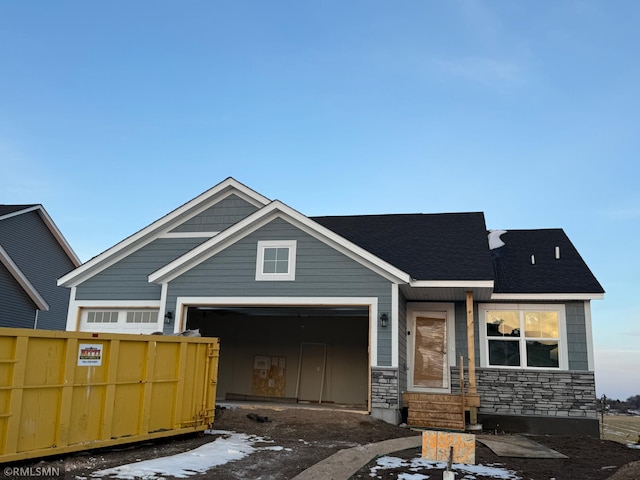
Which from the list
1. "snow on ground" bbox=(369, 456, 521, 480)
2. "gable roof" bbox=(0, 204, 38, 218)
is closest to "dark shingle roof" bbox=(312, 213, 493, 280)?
"snow on ground" bbox=(369, 456, 521, 480)

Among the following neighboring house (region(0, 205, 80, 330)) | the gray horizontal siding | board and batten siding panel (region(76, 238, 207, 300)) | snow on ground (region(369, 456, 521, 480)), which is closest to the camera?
snow on ground (region(369, 456, 521, 480))

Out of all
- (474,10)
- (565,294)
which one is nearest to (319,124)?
(474,10)

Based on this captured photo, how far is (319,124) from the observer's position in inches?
752

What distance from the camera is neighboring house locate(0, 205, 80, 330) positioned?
20.5m

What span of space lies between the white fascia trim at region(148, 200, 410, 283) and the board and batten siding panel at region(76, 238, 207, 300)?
4.33ft

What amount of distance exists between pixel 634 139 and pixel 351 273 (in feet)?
29.8

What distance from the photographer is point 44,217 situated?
24.8 meters

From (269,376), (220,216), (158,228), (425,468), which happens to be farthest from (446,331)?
(158,228)

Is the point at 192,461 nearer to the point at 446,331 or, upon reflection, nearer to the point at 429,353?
the point at 429,353

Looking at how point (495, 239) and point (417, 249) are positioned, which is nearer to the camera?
point (417, 249)

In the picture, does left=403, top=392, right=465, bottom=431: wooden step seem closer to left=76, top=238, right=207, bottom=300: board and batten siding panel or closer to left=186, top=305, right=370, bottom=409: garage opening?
left=186, top=305, right=370, bottom=409: garage opening

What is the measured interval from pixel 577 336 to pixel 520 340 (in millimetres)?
1351

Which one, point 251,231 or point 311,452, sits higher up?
point 251,231

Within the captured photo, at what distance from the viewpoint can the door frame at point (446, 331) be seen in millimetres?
14195
